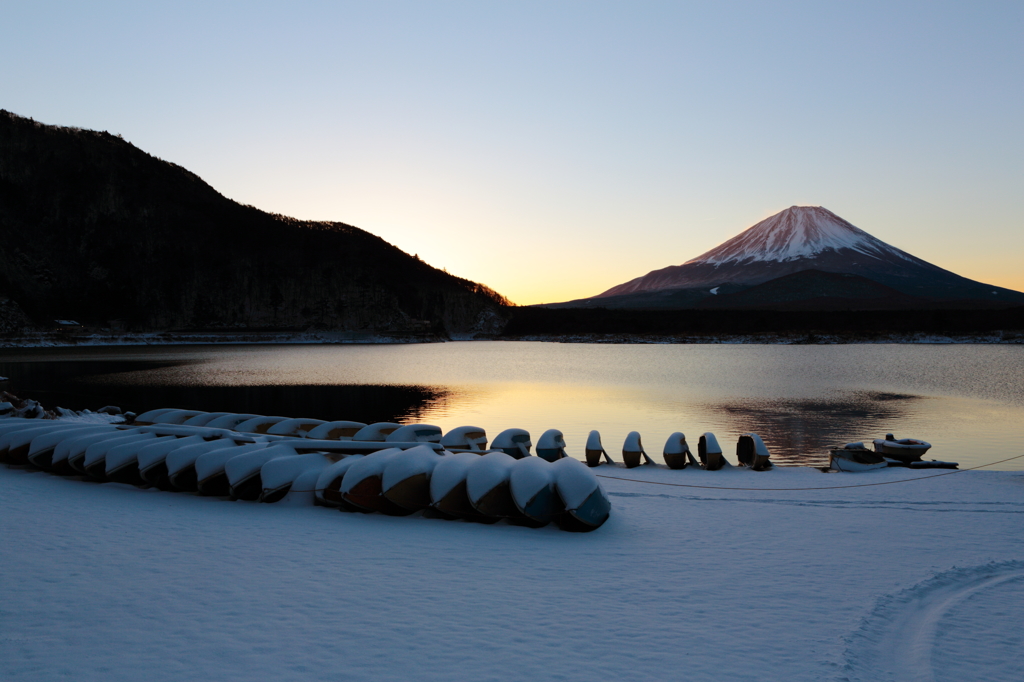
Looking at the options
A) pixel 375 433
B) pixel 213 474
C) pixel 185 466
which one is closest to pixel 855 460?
pixel 375 433

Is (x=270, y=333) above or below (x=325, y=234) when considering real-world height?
below

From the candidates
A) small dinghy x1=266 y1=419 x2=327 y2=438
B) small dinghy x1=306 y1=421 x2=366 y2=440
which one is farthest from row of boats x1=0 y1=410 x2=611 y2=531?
small dinghy x1=266 y1=419 x2=327 y2=438

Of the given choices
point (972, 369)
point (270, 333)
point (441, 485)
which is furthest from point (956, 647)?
point (270, 333)

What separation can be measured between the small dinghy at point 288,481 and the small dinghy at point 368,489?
36.1 inches

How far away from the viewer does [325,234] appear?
7515 inches

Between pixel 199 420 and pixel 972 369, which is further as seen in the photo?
pixel 972 369

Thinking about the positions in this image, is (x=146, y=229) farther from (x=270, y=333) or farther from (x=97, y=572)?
(x=97, y=572)

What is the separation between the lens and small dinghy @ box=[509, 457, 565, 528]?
914cm

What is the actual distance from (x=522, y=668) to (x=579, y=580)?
7.31 ft

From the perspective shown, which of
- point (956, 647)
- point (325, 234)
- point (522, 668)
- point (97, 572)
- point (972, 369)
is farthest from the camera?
point (325, 234)

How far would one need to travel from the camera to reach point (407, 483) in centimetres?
976

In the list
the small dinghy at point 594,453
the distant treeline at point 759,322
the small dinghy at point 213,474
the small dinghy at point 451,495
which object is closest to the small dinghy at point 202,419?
the small dinghy at point 213,474

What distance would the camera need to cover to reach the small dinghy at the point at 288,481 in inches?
410

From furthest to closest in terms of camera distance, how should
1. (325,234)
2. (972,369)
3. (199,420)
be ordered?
(325,234) < (972,369) < (199,420)
